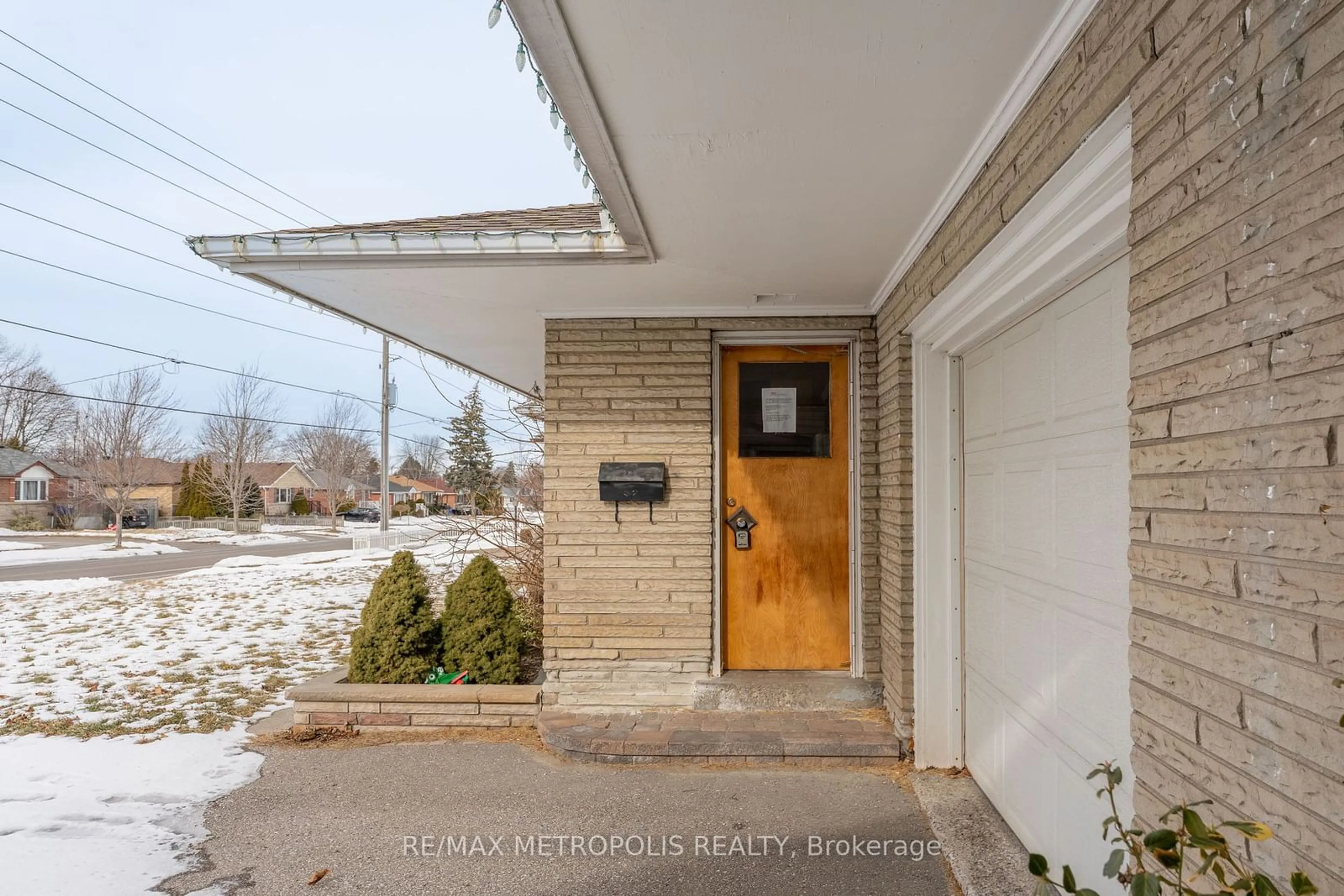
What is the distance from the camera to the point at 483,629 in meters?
4.54

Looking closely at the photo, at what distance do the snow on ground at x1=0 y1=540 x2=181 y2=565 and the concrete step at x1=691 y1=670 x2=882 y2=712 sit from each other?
694 inches

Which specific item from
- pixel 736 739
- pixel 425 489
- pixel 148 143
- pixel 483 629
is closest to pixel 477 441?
pixel 483 629

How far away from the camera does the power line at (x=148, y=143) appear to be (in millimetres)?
12289

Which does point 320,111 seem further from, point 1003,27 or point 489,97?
point 1003,27

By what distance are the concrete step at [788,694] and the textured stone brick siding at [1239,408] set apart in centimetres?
→ 284

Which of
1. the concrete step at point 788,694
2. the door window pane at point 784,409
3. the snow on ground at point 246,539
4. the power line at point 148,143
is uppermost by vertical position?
the power line at point 148,143

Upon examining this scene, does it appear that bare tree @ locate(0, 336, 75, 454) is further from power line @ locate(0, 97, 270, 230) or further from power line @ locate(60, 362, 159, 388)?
power line @ locate(0, 97, 270, 230)

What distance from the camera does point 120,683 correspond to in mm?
5160

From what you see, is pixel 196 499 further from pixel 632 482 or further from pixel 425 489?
pixel 632 482

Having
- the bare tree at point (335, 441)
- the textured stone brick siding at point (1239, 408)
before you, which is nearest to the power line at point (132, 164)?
the textured stone brick siding at point (1239, 408)

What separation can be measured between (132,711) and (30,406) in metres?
30.9

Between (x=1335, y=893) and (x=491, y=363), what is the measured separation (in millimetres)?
6384

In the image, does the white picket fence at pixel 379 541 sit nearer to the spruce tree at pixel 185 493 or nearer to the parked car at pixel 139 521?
the spruce tree at pixel 185 493

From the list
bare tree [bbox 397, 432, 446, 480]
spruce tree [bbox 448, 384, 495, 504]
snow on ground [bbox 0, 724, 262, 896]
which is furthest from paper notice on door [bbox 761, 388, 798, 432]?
bare tree [bbox 397, 432, 446, 480]
